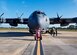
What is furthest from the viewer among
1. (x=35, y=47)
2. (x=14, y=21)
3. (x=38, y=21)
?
(x=14, y=21)

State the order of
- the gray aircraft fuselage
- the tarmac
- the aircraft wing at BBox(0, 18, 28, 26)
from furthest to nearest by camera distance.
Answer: the aircraft wing at BBox(0, 18, 28, 26), the gray aircraft fuselage, the tarmac

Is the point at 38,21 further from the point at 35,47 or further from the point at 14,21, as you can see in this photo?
the point at 14,21

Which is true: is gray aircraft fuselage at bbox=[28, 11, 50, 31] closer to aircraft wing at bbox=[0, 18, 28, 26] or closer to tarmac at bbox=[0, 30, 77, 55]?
tarmac at bbox=[0, 30, 77, 55]

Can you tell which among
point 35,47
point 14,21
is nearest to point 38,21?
point 35,47

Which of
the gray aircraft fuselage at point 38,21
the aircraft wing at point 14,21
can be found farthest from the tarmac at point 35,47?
the aircraft wing at point 14,21

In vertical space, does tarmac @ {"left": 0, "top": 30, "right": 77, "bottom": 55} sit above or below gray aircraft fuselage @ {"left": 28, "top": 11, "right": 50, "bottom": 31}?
below

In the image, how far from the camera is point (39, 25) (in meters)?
29.7

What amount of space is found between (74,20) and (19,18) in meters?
13.1

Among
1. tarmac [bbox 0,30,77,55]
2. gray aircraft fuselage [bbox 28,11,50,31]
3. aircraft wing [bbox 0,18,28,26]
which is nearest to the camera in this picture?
tarmac [bbox 0,30,77,55]

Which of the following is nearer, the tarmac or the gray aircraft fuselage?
the tarmac

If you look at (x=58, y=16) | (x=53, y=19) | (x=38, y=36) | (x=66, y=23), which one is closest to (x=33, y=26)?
(x=38, y=36)

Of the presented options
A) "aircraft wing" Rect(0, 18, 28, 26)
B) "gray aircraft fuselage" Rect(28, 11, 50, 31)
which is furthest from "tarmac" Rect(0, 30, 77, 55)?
"aircraft wing" Rect(0, 18, 28, 26)

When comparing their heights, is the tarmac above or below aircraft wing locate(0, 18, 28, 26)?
below

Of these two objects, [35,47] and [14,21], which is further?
[14,21]
